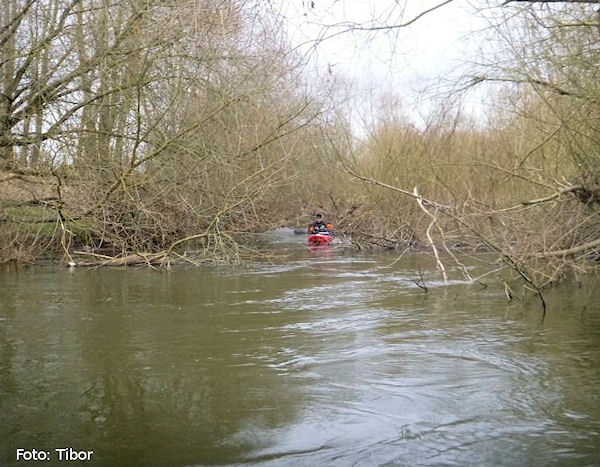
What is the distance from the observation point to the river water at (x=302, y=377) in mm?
4922

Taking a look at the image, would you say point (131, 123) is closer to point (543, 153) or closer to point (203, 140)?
point (203, 140)

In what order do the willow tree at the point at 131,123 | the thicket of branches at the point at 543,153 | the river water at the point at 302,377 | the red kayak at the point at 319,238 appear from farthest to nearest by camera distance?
the red kayak at the point at 319,238
the willow tree at the point at 131,123
the thicket of branches at the point at 543,153
the river water at the point at 302,377

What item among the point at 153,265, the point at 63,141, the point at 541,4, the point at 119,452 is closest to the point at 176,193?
the point at 153,265

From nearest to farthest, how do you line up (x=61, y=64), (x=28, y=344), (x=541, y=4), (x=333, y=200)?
1. (x=28, y=344)
2. (x=541, y=4)
3. (x=61, y=64)
4. (x=333, y=200)

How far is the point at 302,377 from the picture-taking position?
659 centimetres

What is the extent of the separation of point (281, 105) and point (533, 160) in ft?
20.8

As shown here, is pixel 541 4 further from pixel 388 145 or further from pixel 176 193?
pixel 388 145

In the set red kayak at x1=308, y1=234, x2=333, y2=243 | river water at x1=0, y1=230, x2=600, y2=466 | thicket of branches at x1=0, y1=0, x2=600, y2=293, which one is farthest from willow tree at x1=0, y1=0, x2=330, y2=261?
red kayak at x1=308, y1=234, x2=333, y2=243

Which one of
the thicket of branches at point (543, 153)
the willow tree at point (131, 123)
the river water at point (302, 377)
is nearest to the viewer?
the river water at point (302, 377)

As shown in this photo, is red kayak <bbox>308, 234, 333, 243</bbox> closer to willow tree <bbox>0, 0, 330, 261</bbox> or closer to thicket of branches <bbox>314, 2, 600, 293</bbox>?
willow tree <bbox>0, 0, 330, 261</bbox>

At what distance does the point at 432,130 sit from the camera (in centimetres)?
1911

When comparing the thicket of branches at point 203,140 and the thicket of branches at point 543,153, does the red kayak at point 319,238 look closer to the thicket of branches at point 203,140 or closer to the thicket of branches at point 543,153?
the thicket of branches at point 203,140

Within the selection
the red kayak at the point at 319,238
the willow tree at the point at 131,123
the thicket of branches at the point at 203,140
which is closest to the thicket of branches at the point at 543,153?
the thicket of branches at the point at 203,140

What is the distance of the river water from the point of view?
4.92 m
